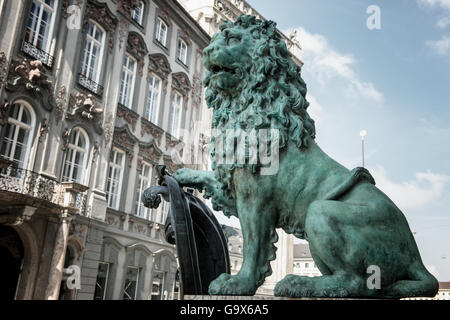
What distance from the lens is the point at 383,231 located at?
188 cm

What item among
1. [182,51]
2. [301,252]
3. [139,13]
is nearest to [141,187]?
[139,13]

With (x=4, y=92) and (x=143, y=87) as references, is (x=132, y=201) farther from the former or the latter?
(x=4, y=92)

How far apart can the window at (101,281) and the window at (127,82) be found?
5885mm

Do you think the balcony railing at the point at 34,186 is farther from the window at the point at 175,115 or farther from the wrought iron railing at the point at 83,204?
the window at the point at 175,115

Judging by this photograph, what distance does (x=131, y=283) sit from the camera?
14.5m

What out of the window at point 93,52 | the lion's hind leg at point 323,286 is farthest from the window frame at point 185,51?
the lion's hind leg at point 323,286

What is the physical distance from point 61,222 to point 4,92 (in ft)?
12.3

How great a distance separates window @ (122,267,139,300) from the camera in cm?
1414

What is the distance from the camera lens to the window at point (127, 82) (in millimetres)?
15453

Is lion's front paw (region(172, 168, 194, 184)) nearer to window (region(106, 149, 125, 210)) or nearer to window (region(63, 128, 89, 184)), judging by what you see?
window (region(63, 128, 89, 184))

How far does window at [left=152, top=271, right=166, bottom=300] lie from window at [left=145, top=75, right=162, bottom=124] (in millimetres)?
6054

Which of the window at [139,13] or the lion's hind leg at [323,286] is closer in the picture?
the lion's hind leg at [323,286]

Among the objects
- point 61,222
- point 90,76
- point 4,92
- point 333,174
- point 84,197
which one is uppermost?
point 90,76
